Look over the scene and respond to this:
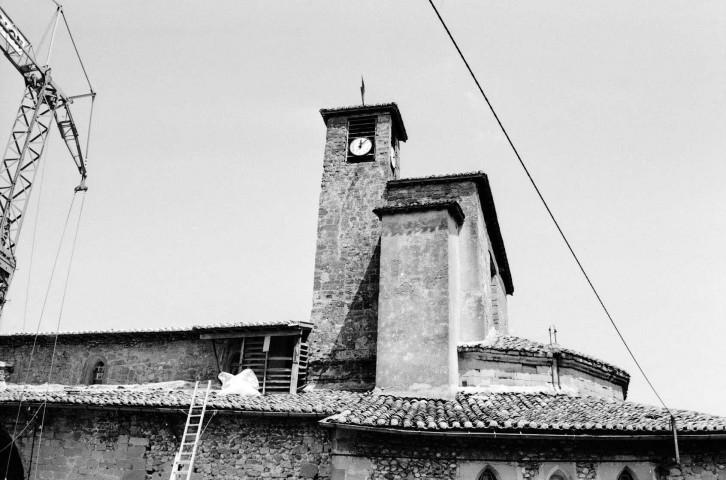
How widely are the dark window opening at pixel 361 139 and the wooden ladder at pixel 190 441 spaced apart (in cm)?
966

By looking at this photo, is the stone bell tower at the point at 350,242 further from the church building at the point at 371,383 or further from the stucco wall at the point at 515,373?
the stucco wall at the point at 515,373

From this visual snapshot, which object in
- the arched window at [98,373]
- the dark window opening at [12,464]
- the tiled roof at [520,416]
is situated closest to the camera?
the tiled roof at [520,416]

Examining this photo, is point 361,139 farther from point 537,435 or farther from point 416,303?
point 537,435

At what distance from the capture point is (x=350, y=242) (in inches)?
762

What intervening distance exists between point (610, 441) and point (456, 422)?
3.24m

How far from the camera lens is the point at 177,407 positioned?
13984 mm

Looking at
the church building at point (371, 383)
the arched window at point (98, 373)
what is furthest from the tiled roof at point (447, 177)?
the arched window at point (98, 373)

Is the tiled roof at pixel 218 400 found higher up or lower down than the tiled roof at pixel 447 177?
lower down

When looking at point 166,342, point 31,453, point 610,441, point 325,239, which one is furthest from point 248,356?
point 610,441

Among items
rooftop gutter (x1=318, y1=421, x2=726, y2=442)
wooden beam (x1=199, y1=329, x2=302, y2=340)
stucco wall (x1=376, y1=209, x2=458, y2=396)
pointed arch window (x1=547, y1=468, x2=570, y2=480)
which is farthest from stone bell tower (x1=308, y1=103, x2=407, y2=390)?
pointed arch window (x1=547, y1=468, x2=570, y2=480)

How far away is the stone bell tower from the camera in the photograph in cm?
1780

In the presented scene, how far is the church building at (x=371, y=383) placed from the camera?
494 inches

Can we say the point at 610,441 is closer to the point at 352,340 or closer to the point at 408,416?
the point at 408,416

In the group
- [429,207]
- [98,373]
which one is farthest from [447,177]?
[98,373]
